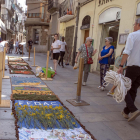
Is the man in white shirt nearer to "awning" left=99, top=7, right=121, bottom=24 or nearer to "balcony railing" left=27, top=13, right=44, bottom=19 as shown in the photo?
"awning" left=99, top=7, right=121, bottom=24

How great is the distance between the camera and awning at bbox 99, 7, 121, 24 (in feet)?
28.0

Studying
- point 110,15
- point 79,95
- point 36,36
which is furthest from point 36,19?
point 79,95

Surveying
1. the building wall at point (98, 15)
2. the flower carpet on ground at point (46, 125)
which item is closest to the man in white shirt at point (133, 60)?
the flower carpet on ground at point (46, 125)

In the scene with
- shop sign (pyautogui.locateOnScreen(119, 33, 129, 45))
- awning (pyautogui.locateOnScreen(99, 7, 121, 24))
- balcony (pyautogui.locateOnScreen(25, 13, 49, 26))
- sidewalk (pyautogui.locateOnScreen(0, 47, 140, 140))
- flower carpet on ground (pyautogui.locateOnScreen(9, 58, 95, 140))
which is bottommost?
sidewalk (pyautogui.locateOnScreen(0, 47, 140, 140))

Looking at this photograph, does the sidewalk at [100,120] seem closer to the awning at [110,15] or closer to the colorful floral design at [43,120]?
the colorful floral design at [43,120]

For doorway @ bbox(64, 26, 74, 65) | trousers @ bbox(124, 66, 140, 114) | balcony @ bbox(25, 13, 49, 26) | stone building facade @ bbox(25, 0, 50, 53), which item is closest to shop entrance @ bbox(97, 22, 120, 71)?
doorway @ bbox(64, 26, 74, 65)

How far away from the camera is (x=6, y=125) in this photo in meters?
3.09

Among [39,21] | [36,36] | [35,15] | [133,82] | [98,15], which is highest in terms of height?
[35,15]

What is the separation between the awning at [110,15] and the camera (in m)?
8.54

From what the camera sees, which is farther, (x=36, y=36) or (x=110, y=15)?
(x=36, y=36)

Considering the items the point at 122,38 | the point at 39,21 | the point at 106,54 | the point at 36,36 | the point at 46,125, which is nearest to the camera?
the point at 46,125

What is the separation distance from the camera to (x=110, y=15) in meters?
9.20

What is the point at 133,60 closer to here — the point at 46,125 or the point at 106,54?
the point at 46,125

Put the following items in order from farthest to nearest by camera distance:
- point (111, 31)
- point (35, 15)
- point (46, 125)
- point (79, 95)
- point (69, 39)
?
point (35, 15), point (69, 39), point (111, 31), point (79, 95), point (46, 125)
